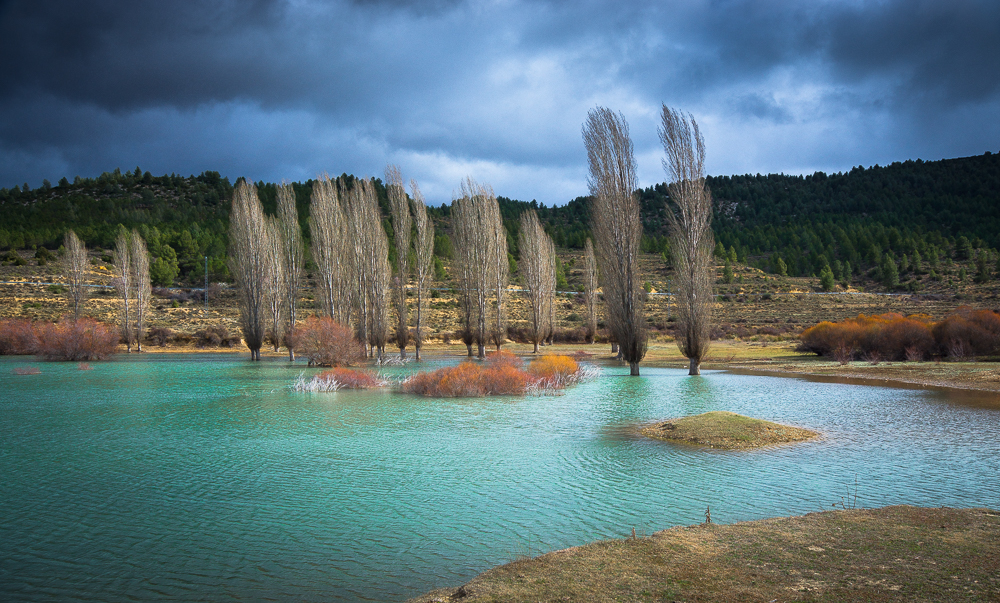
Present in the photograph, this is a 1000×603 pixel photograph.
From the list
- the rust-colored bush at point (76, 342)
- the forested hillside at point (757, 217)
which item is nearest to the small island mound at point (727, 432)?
the rust-colored bush at point (76, 342)

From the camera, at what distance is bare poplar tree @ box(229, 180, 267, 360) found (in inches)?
1531

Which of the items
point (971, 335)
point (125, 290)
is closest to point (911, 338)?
point (971, 335)

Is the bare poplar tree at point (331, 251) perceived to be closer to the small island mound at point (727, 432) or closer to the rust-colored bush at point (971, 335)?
the small island mound at point (727, 432)

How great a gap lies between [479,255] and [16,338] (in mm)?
32243

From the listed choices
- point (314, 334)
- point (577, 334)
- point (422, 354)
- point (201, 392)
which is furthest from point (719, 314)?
point (201, 392)

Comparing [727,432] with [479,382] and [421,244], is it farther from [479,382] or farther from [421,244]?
[421,244]

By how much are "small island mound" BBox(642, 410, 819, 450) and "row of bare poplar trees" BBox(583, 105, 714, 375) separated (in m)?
12.7

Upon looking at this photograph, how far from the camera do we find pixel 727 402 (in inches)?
656

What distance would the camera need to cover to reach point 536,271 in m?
45.9

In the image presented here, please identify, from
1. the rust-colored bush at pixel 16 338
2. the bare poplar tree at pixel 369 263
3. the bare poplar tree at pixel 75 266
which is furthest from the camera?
the bare poplar tree at pixel 75 266

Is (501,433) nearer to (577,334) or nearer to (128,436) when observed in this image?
(128,436)

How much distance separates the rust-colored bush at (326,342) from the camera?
2967 centimetres

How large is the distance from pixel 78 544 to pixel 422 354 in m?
34.7

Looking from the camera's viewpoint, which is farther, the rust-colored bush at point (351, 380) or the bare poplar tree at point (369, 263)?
the bare poplar tree at point (369, 263)
